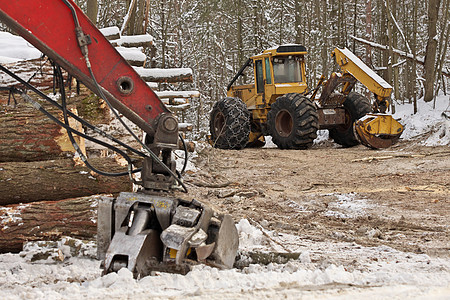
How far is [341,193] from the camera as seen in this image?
22.2ft

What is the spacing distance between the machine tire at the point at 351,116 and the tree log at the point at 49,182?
370 inches

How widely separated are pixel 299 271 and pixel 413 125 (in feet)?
39.0

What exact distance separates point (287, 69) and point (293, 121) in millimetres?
2137

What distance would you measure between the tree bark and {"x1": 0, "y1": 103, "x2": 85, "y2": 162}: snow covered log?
44.6 feet

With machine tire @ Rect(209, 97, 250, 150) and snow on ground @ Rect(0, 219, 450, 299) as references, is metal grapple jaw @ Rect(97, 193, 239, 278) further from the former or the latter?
machine tire @ Rect(209, 97, 250, 150)

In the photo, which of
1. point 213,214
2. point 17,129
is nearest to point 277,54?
point 17,129

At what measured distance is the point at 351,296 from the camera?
2719mm

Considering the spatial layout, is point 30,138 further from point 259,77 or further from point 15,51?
point 259,77

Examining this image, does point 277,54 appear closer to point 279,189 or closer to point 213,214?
point 279,189

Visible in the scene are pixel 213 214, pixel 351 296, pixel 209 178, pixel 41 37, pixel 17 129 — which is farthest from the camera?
pixel 209 178

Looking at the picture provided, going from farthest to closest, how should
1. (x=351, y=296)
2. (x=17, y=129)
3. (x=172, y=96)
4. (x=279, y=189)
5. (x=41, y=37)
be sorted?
(x=172, y=96) < (x=279, y=189) < (x=17, y=129) < (x=41, y=37) < (x=351, y=296)

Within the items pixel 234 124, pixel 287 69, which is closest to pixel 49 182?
pixel 234 124

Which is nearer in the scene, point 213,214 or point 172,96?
point 213,214

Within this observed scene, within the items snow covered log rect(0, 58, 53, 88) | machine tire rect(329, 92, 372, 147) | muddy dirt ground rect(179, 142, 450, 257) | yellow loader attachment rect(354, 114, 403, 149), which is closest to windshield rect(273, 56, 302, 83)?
machine tire rect(329, 92, 372, 147)
